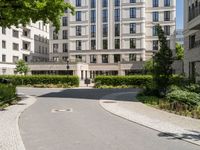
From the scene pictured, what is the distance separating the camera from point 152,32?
7950cm

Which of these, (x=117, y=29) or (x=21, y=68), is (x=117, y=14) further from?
(x=21, y=68)

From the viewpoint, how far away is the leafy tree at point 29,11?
2125 cm

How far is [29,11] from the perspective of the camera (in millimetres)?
21969

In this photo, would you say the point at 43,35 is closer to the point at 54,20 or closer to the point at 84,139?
the point at 54,20

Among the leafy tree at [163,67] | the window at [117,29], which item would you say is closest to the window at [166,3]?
the window at [117,29]

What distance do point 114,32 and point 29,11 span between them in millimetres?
57286

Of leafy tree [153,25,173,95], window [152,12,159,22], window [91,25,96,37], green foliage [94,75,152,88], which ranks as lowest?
green foliage [94,75,152,88]

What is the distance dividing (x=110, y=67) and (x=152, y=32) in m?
12.0

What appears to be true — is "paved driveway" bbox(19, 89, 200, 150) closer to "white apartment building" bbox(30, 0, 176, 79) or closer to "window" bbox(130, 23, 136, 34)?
"white apartment building" bbox(30, 0, 176, 79)

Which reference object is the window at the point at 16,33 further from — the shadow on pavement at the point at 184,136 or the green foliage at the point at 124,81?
the shadow on pavement at the point at 184,136

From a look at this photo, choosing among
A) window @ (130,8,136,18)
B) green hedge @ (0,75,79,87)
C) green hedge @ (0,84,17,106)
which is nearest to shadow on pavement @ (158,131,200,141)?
green hedge @ (0,84,17,106)

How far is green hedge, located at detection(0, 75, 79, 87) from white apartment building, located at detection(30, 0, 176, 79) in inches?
1057

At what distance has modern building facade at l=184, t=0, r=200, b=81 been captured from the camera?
33.9 m

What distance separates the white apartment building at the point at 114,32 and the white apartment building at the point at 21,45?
846cm
